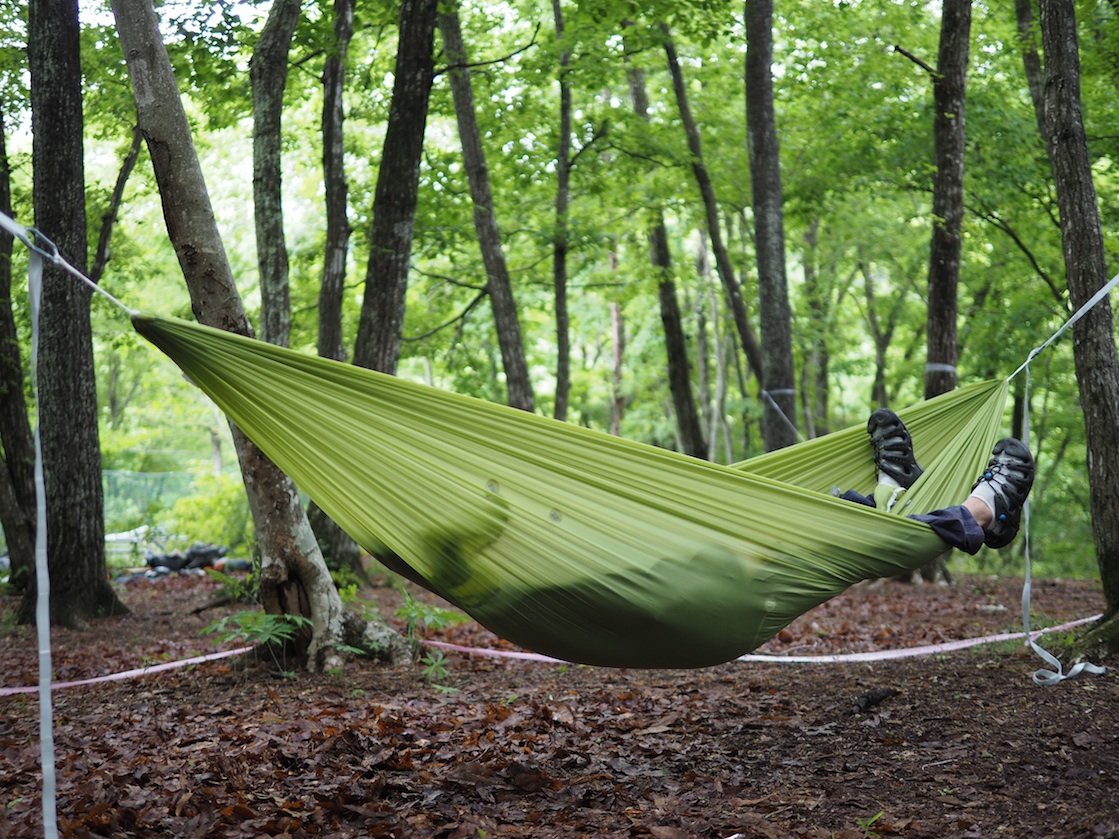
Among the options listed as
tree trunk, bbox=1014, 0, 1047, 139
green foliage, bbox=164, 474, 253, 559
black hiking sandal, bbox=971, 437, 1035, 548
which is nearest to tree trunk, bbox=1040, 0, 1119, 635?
black hiking sandal, bbox=971, 437, 1035, 548

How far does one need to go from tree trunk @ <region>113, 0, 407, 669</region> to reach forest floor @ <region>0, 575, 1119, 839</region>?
266 millimetres

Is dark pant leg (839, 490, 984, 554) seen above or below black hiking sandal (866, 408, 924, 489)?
below

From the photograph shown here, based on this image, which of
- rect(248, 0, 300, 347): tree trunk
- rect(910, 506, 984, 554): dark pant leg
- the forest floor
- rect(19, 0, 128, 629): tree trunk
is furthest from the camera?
rect(19, 0, 128, 629): tree trunk

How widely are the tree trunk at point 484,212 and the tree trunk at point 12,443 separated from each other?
9.76 feet

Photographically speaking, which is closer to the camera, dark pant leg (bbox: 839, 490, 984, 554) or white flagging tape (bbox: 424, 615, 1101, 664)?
dark pant leg (bbox: 839, 490, 984, 554)

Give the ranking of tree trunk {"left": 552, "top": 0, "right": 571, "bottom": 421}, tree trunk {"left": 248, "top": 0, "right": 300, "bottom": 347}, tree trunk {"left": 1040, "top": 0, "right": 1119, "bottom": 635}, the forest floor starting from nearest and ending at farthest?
the forest floor, tree trunk {"left": 1040, "top": 0, "right": 1119, "bottom": 635}, tree trunk {"left": 248, "top": 0, "right": 300, "bottom": 347}, tree trunk {"left": 552, "top": 0, "right": 571, "bottom": 421}

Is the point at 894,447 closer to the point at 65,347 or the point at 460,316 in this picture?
the point at 65,347

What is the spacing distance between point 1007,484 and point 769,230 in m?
3.67

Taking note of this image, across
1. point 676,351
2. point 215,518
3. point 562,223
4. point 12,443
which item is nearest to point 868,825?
point 12,443

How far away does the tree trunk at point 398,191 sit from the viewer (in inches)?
182

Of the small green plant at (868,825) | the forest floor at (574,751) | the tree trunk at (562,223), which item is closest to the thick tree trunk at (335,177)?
the tree trunk at (562,223)

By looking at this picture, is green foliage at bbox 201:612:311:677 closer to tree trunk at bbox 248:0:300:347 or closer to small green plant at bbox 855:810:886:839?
tree trunk at bbox 248:0:300:347

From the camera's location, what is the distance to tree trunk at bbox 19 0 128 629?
482 cm

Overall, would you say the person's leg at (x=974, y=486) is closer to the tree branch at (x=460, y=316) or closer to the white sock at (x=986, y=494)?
the white sock at (x=986, y=494)
